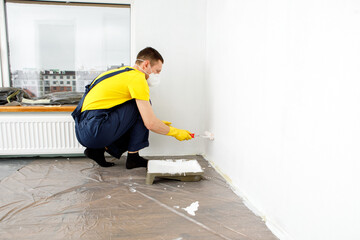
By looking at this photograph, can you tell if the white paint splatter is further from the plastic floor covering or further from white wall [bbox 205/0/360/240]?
white wall [bbox 205/0/360/240]

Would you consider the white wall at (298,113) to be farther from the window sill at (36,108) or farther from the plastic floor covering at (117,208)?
the window sill at (36,108)

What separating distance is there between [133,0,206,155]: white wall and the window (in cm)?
28

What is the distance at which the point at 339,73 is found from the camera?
28.0 inches

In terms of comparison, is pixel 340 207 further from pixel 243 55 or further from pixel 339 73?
pixel 243 55

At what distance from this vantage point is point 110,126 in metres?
1.72

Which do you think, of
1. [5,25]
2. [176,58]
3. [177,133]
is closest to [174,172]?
[177,133]

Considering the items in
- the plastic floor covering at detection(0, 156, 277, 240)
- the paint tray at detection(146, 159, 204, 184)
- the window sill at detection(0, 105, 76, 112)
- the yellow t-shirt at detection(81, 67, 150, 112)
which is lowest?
the plastic floor covering at detection(0, 156, 277, 240)

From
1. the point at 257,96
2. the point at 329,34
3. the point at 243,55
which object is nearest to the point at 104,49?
the point at 243,55

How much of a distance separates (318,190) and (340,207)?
0.09 metres

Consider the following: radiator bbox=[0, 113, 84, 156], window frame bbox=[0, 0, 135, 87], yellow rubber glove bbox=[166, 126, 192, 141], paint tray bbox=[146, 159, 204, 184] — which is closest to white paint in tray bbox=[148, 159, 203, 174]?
paint tray bbox=[146, 159, 204, 184]

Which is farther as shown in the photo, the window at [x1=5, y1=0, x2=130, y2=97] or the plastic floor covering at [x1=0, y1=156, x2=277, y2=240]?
the window at [x1=5, y1=0, x2=130, y2=97]

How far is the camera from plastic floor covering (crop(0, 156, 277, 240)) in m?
1.02

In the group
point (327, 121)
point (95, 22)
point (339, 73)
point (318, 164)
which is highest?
point (95, 22)

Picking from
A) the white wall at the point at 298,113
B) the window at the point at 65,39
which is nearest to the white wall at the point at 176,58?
the window at the point at 65,39
